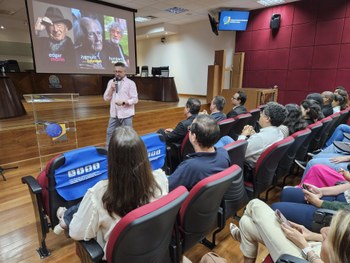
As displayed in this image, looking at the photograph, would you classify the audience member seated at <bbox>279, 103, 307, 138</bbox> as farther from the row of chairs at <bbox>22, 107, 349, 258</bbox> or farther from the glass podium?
the glass podium

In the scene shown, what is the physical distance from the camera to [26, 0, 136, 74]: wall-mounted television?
530cm

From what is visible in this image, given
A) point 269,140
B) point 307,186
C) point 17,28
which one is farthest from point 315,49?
point 17,28

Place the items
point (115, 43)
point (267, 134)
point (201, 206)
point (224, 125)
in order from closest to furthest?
point (201, 206)
point (267, 134)
point (224, 125)
point (115, 43)

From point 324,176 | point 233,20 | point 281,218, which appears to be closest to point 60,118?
point 281,218

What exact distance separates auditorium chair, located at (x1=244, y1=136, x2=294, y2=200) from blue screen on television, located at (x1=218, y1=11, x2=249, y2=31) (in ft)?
20.0

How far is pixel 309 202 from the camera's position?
1409 mm

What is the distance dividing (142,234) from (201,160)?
2.07ft

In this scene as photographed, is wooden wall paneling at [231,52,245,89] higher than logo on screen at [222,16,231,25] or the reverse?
the reverse

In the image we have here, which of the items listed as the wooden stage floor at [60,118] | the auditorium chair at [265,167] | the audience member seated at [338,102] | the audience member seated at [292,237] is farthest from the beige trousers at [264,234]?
the audience member seated at [338,102]

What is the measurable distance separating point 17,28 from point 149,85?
5812 mm

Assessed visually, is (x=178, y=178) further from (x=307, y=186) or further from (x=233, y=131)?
(x=233, y=131)

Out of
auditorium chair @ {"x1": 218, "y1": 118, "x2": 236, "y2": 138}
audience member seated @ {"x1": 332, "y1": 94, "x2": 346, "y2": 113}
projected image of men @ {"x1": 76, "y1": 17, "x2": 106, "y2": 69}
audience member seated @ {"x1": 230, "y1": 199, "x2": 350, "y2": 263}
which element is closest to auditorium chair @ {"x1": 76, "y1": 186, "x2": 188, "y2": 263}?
audience member seated @ {"x1": 230, "y1": 199, "x2": 350, "y2": 263}

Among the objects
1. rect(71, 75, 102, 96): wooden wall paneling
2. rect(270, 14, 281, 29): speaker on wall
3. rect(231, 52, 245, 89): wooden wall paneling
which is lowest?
rect(71, 75, 102, 96): wooden wall paneling

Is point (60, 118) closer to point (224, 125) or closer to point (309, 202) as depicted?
point (224, 125)
